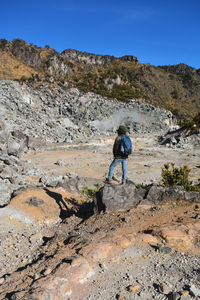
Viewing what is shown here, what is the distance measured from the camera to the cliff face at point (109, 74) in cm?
5412

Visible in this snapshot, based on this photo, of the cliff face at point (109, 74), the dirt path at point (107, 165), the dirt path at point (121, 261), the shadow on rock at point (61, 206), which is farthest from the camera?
the cliff face at point (109, 74)

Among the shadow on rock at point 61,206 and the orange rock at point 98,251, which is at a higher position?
the orange rock at point 98,251

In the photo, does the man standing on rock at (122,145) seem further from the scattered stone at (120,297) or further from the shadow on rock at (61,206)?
the scattered stone at (120,297)

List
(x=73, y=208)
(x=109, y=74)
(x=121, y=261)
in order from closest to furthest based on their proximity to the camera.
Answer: (x=121, y=261) → (x=73, y=208) → (x=109, y=74)

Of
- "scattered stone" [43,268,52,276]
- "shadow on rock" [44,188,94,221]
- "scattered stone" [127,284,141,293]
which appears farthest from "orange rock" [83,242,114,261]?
"shadow on rock" [44,188,94,221]

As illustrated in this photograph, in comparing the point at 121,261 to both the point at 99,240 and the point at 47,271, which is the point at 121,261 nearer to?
the point at 99,240

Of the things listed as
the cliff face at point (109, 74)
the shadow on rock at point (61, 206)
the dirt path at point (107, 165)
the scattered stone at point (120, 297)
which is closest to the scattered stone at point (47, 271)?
the scattered stone at point (120, 297)

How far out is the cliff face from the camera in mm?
54119

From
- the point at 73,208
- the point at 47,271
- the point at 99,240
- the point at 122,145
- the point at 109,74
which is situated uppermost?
the point at 109,74

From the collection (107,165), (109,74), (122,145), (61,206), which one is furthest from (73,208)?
(109,74)

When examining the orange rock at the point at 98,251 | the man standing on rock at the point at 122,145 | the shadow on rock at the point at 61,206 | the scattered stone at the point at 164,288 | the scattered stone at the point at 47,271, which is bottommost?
the shadow on rock at the point at 61,206

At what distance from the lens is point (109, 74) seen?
6394 centimetres

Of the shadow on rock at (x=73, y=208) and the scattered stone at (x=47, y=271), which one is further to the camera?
the shadow on rock at (x=73, y=208)

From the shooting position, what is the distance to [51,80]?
45.1 m
